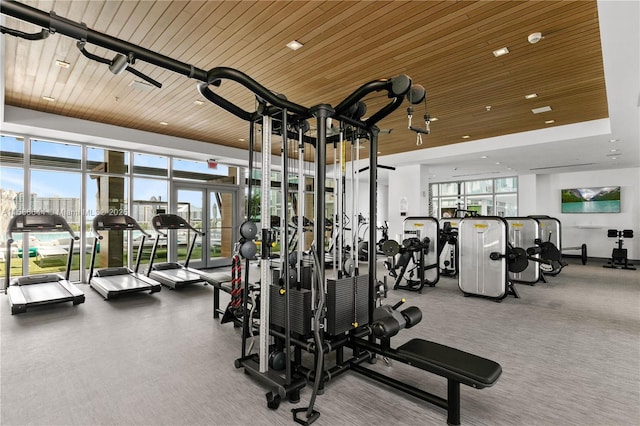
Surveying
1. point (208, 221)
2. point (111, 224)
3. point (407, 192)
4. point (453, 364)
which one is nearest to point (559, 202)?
point (407, 192)

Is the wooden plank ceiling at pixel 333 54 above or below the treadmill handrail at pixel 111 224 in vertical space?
above

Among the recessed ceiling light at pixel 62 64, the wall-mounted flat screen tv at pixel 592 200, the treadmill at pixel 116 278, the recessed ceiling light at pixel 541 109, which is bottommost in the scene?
the treadmill at pixel 116 278

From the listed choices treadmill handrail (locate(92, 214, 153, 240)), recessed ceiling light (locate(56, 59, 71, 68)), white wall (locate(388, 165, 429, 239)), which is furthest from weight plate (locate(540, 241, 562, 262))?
recessed ceiling light (locate(56, 59, 71, 68))

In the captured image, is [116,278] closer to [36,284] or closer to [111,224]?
[111,224]

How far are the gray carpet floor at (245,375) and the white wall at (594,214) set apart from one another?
740 centimetres

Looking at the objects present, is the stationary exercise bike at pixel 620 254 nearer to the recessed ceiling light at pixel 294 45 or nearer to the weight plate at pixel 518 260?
the weight plate at pixel 518 260

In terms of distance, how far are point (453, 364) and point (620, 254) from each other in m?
10.4

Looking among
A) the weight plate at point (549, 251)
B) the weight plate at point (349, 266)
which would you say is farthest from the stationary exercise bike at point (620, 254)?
the weight plate at point (349, 266)

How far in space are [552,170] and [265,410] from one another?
39.9 feet

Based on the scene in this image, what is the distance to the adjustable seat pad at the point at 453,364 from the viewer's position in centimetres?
216

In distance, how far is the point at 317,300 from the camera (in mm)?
2646

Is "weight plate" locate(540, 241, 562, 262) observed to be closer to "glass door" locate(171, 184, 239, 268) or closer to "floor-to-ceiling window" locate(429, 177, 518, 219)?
"floor-to-ceiling window" locate(429, 177, 518, 219)

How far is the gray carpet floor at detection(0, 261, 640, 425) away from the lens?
7.84ft

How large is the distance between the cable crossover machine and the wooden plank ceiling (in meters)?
1.07
